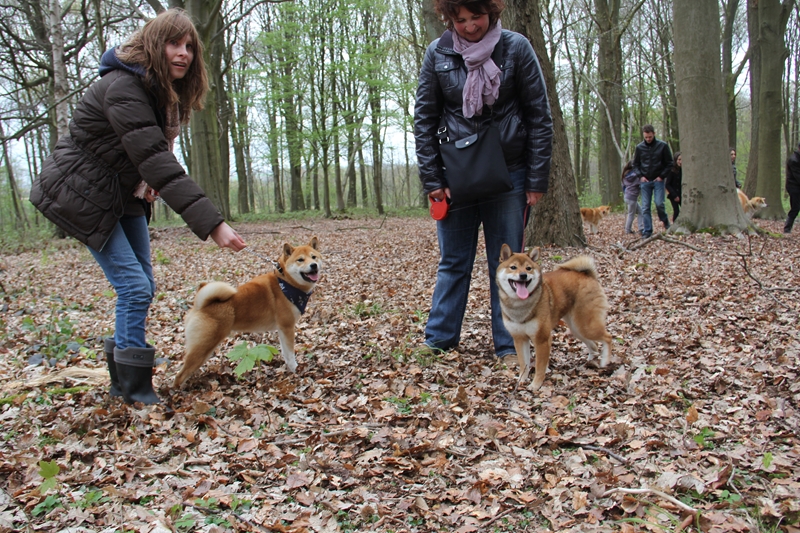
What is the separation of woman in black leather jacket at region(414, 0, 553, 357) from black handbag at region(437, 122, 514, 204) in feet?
0.22

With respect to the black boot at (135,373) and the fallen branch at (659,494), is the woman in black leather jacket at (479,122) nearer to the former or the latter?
the fallen branch at (659,494)

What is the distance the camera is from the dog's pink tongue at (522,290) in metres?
3.91

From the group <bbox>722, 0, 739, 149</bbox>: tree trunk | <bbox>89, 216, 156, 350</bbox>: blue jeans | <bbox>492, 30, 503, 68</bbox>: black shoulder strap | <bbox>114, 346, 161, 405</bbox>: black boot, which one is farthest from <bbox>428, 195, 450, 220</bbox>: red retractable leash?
<bbox>722, 0, 739, 149</bbox>: tree trunk

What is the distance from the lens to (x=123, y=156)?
312cm

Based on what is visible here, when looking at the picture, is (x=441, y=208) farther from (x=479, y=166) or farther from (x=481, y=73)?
(x=481, y=73)

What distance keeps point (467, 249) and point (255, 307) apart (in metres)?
1.89

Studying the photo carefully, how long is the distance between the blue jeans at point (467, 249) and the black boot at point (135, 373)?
224cm

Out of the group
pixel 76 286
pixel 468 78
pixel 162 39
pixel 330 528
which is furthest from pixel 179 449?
pixel 76 286

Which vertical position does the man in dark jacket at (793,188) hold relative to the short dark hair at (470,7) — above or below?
below

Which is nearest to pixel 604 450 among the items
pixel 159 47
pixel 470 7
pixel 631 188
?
pixel 470 7

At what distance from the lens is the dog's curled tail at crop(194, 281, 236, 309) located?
4004mm

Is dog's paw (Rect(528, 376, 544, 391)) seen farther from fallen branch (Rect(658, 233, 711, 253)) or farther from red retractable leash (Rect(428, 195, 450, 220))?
fallen branch (Rect(658, 233, 711, 253))

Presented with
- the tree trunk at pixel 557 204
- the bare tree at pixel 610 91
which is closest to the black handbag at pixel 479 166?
the tree trunk at pixel 557 204

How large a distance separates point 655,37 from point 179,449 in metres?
28.4
